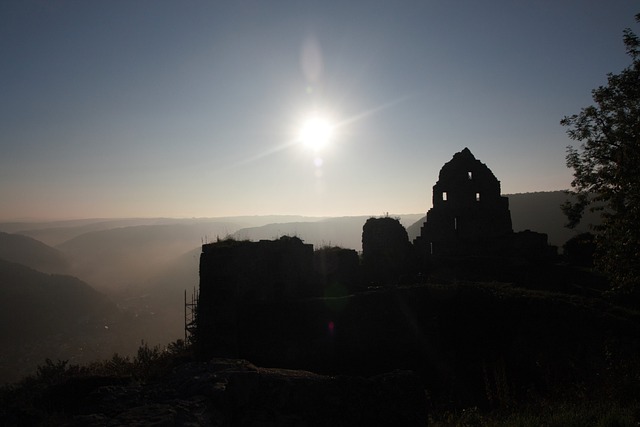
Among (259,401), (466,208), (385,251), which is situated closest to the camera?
(259,401)

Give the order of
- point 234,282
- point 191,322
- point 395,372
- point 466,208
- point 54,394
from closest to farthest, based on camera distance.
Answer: point 395,372
point 54,394
point 234,282
point 191,322
point 466,208

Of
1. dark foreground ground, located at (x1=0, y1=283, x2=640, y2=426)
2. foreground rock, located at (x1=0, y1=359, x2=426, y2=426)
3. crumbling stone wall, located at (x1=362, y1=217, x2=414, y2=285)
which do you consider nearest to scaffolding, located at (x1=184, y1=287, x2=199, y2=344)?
dark foreground ground, located at (x1=0, y1=283, x2=640, y2=426)

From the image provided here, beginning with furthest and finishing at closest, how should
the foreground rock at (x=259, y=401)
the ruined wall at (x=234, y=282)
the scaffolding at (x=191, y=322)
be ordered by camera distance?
the scaffolding at (x=191, y=322) < the ruined wall at (x=234, y=282) < the foreground rock at (x=259, y=401)

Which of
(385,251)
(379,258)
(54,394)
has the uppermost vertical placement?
(385,251)

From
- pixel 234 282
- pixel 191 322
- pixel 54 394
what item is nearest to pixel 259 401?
pixel 54 394

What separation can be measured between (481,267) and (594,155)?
35.8 feet

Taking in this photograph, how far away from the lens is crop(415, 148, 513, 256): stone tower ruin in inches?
1280

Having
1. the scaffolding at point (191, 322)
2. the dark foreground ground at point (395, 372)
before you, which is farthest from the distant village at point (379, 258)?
the scaffolding at point (191, 322)

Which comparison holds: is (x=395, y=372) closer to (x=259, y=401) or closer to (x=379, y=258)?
(x=259, y=401)

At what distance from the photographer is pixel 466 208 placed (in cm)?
3278

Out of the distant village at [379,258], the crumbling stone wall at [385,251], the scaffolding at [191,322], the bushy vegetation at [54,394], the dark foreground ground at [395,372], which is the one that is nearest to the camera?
the dark foreground ground at [395,372]

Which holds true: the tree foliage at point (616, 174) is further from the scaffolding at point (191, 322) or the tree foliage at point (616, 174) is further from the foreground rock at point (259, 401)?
the scaffolding at point (191, 322)

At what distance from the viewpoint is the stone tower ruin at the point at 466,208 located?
32500 mm

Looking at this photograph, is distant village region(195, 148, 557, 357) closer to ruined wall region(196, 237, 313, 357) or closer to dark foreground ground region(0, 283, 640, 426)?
ruined wall region(196, 237, 313, 357)
